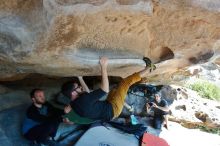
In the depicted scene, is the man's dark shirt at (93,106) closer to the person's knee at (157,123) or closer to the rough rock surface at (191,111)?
the person's knee at (157,123)

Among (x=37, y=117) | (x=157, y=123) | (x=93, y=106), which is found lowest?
(x=157, y=123)

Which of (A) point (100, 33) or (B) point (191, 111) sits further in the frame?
(B) point (191, 111)

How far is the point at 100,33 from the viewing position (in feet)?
14.0

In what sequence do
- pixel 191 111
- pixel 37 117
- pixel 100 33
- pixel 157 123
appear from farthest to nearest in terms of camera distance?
pixel 191 111
pixel 157 123
pixel 37 117
pixel 100 33

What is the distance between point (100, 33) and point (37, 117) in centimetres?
146

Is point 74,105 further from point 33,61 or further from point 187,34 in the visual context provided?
point 187,34

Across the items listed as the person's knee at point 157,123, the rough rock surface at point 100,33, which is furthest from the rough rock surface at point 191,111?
the rough rock surface at point 100,33

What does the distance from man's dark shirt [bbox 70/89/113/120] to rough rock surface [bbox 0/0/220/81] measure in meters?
0.51

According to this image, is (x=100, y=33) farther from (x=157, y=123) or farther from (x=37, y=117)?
(x=157, y=123)

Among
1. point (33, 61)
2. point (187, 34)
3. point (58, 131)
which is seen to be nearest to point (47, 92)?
point (58, 131)

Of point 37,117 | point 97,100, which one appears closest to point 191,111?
point 37,117

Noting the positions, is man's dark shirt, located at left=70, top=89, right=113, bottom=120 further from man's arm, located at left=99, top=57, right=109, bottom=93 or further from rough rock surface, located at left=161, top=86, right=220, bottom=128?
rough rock surface, located at left=161, top=86, right=220, bottom=128

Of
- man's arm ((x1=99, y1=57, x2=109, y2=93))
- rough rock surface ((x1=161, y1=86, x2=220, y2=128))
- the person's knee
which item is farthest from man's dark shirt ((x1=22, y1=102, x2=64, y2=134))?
rough rock surface ((x1=161, y1=86, x2=220, y2=128))

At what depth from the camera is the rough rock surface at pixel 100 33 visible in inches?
148
